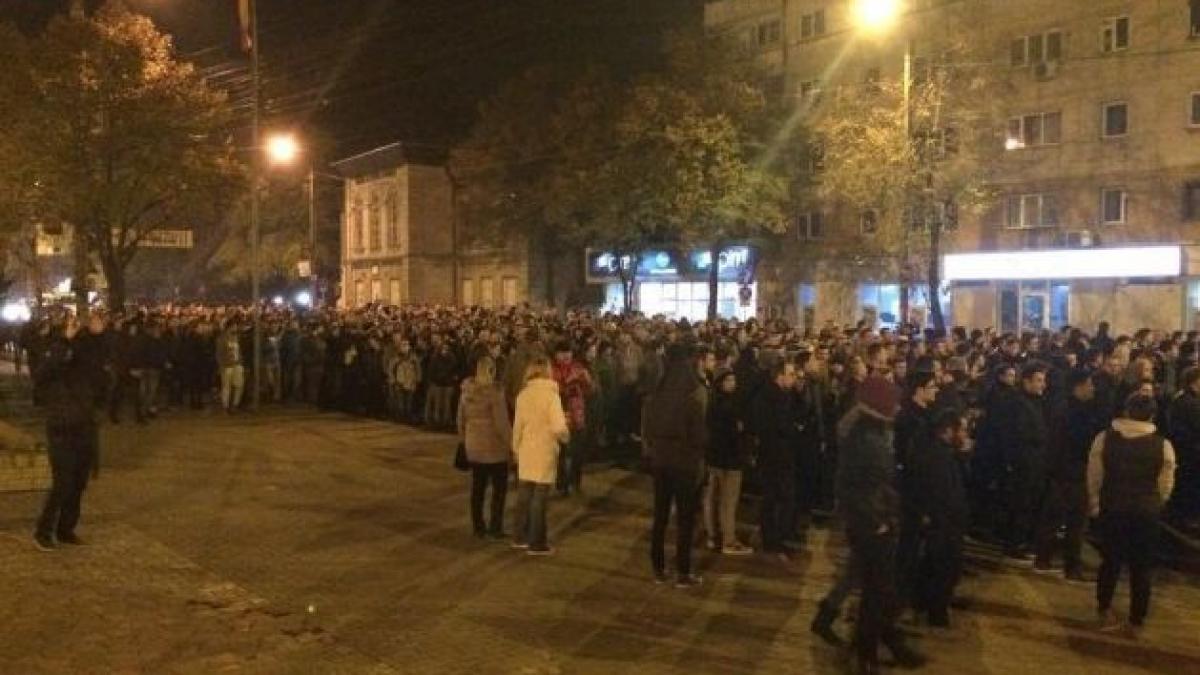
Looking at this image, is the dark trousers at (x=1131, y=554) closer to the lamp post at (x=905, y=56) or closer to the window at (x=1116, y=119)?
the lamp post at (x=905, y=56)

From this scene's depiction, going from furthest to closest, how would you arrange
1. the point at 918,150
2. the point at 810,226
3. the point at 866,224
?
the point at 810,226 → the point at 866,224 → the point at 918,150

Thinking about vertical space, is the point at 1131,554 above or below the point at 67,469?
below

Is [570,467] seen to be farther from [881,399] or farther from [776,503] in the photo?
[881,399]

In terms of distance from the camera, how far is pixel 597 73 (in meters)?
47.2

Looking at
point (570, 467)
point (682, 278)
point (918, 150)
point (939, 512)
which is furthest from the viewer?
point (682, 278)

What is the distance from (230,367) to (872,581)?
17.5 meters

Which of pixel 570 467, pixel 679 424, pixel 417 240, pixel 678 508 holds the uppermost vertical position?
pixel 417 240

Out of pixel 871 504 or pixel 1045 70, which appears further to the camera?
pixel 1045 70

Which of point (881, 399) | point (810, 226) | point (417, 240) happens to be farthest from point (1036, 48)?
point (417, 240)

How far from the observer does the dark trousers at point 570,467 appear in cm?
1418

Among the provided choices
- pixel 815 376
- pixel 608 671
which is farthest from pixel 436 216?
pixel 608 671

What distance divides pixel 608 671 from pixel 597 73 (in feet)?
136

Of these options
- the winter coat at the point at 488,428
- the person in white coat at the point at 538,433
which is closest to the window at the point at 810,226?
the winter coat at the point at 488,428

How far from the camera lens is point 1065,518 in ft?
33.8
